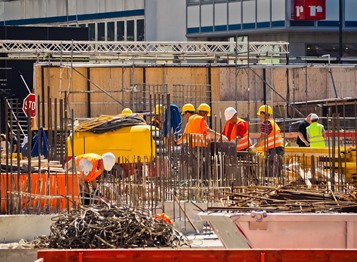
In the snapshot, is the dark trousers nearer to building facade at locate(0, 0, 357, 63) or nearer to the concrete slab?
the concrete slab

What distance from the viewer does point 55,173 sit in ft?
54.7

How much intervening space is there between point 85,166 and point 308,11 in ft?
128

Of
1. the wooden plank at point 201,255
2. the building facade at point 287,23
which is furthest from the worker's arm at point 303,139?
the building facade at point 287,23

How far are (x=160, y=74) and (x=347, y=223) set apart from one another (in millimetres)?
23628

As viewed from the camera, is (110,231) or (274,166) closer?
(110,231)

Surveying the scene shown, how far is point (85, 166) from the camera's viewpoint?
17297mm

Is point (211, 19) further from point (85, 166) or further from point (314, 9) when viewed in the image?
point (85, 166)

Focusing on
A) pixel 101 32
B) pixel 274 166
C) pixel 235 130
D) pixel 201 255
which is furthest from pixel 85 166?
pixel 101 32

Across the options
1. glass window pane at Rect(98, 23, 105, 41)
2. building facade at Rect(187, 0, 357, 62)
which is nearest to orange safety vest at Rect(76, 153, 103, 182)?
building facade at Rect(187, 0, 357, 62)

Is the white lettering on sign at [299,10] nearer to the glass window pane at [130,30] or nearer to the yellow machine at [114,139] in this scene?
the glass window pane at [130,30]

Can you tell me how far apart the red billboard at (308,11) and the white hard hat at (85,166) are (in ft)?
126

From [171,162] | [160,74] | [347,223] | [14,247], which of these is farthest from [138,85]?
[347,223]

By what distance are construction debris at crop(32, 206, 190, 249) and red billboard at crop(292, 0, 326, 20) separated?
42.7 meters

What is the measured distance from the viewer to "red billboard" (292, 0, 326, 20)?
54875 millimetres
